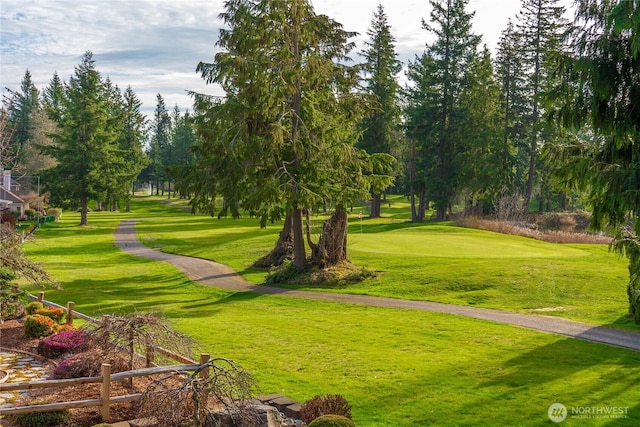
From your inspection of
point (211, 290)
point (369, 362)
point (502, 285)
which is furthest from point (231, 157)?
point (369, 362)

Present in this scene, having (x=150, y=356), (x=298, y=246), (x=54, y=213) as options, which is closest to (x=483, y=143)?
(x=298, y=246)

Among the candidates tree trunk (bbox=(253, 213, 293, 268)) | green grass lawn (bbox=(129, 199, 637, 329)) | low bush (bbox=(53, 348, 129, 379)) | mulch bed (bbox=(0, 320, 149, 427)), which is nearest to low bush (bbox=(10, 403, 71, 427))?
mulch bed (bbox=(0, 320, 149, 427))

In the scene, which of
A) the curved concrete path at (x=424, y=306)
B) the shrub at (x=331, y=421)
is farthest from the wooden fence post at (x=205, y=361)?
the curved concrete path at (x=424, y=306)

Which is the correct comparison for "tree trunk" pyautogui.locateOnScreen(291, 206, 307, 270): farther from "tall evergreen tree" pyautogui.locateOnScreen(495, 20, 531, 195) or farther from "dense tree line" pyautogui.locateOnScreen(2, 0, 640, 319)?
"tall evergreen tree" pyautogui.locateOnScreen(495, 20, 531, 195)

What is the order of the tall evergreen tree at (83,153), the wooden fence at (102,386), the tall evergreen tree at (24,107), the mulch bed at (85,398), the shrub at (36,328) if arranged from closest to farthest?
the wooden fence at (102,386) → the mulch bed at (85,398) → the shrub at (36,328) → the tall evergreen tree at (83,153) → the tall evergreen tree at (24,107)

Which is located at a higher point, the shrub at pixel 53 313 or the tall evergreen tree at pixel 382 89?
the tall evergreen tree at pixel 382 89

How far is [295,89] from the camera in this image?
30672mm

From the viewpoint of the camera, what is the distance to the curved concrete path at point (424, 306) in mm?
20094

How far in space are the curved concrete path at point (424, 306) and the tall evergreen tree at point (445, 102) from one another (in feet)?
100

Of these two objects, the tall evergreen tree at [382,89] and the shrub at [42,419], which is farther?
the tall evergreen tree at [382,89]

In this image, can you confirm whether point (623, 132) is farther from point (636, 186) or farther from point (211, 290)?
point (211, 290)

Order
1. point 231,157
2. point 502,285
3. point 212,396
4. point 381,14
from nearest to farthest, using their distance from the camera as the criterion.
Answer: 1. point 212,396
2. point 502,285
3. point 231,157
4. point 381,14

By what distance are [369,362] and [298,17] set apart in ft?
67.2

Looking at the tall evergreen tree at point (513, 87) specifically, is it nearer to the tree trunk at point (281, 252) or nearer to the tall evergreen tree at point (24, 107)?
the tree trunk at point (281, 252)
